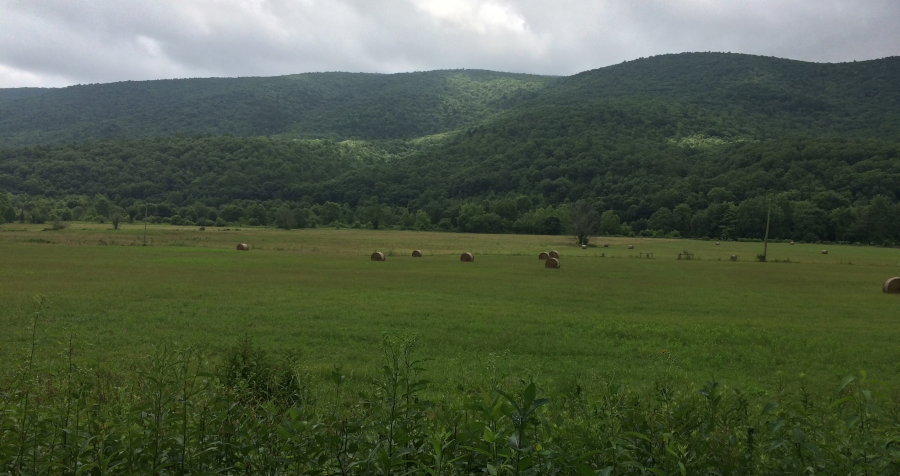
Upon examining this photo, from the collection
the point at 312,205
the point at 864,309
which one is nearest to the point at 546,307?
the point at 864,309

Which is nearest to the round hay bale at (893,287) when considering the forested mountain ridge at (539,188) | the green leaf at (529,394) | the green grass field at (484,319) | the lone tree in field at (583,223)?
the green grass field at (484,319)

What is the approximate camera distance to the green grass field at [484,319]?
522 inches

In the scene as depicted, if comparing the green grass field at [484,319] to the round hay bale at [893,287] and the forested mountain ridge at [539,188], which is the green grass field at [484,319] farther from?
the forested mountain ridge at [539,188]

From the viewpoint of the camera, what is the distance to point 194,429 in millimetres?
3963

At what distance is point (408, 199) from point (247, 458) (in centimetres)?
19123

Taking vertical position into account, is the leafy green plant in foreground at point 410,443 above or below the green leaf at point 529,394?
below

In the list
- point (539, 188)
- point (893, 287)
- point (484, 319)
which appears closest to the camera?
point (484, 319)

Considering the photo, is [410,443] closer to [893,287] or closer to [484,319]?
[484,319]

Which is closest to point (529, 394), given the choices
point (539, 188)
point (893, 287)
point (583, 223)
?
point (893, 287)

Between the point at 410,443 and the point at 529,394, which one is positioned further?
the point at 410,443

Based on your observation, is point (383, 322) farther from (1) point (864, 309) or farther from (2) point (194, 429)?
(1) point (864, 309)

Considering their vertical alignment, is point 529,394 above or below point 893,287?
above

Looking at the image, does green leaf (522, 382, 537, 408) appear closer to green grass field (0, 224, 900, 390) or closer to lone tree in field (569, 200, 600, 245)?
green grass field (0, 224, 900, 390)

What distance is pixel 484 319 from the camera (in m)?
20.1
